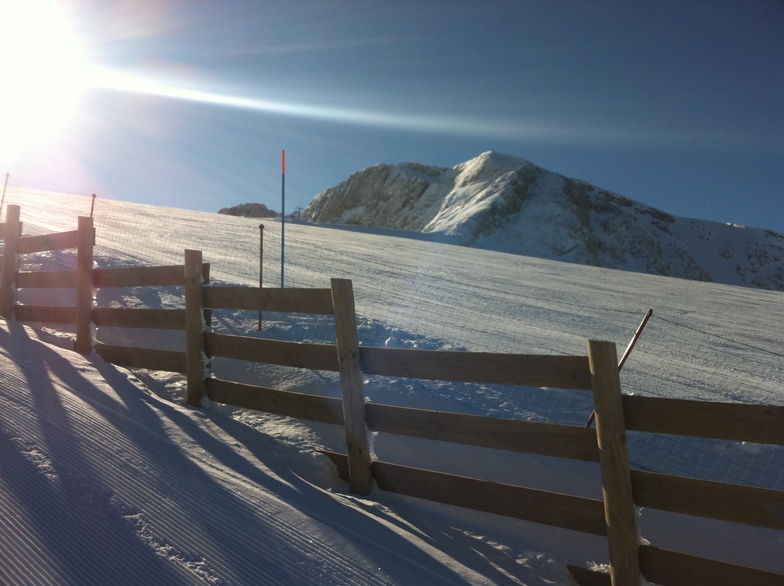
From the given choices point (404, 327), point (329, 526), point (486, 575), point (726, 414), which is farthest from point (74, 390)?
point (404, 327)

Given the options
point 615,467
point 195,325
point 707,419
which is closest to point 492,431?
point 615,467

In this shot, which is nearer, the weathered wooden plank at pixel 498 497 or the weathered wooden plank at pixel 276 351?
the weathered wooden plank at pixel 498 497

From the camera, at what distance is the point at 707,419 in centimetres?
302

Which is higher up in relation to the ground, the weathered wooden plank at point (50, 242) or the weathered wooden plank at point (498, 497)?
the weathered wooden plank at point (50, 242)

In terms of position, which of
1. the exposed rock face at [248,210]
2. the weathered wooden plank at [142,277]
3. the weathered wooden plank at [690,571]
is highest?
the exposed rock face at [248,210]

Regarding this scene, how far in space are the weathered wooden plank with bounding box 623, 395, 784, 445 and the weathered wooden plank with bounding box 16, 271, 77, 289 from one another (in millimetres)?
6429

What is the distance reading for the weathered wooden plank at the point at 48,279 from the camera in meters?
7.07

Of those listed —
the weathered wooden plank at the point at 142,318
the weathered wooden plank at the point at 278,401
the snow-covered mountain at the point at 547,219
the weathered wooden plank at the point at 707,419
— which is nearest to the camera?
the weathered wooden plank at the point at 707,419

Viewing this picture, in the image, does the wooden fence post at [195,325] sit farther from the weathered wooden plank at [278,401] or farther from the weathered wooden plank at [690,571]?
the weathered wooden plank at [690,571]

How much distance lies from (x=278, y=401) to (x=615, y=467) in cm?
277

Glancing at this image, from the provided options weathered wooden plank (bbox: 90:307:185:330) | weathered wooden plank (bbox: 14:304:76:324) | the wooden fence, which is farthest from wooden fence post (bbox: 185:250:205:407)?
weathered wooden plank (bbox: 14:304:76:324)

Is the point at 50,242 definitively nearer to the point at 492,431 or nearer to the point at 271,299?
the point at 271,299

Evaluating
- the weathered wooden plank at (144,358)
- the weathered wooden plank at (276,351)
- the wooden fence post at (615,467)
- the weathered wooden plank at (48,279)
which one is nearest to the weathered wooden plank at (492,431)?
the wooden fence post at (615,467)

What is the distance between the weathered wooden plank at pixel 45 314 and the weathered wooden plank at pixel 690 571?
6627 mm
